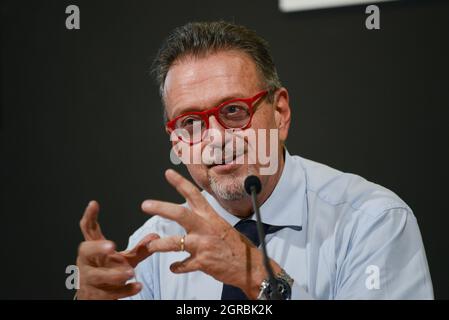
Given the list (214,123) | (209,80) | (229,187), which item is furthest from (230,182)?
(209,80)

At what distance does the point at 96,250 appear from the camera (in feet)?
3.09

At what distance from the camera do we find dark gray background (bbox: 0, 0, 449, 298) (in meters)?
1.44

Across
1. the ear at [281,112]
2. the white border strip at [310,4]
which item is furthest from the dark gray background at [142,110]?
the ear at [281,112]

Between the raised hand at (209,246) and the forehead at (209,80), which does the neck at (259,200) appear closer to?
the forehead at (209,80)

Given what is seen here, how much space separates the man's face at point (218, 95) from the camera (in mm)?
1141

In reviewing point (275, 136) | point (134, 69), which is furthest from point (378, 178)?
point (134, 69)

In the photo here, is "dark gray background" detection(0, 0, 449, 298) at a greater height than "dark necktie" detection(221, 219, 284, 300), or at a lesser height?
greater

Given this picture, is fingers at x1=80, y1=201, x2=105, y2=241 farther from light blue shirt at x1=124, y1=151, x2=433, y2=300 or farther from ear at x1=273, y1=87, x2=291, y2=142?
ear at x1=273, y1=87, x2=291, y2=142

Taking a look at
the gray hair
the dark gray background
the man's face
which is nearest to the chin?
the man's face

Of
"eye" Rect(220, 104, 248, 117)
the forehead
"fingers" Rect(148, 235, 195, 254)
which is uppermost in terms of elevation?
the forehead

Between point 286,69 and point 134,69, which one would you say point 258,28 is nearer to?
point 286,69

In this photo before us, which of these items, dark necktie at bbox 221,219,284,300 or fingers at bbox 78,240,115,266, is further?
dark necktie at bbox 221,219,284,300

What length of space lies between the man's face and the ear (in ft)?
0.06

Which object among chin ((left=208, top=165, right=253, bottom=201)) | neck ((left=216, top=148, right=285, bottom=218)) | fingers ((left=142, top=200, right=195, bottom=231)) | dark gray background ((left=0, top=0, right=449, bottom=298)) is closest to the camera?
fingers ((left=142, top=200, right=195, bottom=231))
